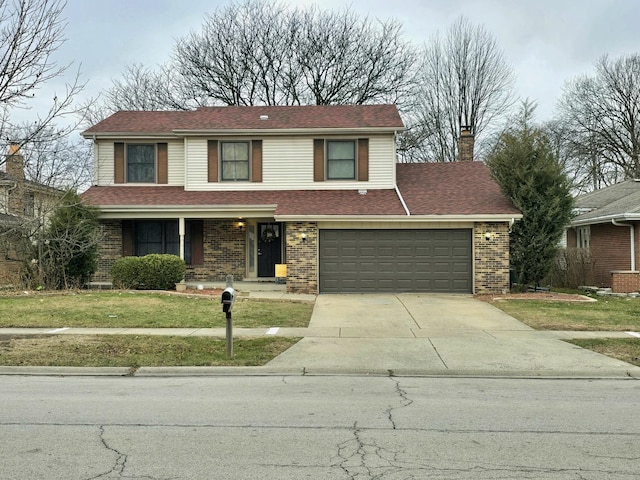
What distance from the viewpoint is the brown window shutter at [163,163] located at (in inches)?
851

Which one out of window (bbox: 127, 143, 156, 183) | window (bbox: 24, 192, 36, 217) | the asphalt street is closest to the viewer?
the asphalt street

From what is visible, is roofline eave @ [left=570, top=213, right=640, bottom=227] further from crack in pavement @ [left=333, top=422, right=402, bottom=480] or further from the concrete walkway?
crack in pavement @ [left=333, top=422, right=402, bottom=480]

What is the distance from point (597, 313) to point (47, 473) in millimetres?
13067

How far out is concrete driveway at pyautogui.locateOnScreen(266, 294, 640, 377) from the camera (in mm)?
8359

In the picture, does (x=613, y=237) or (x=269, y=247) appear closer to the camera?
(x=269, y=247)

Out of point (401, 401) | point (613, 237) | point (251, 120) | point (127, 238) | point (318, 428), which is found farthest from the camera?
point (251, 120)

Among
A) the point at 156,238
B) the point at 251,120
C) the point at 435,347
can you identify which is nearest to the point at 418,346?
the point at 435,347

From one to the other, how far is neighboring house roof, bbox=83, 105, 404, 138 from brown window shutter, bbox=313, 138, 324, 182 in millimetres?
620

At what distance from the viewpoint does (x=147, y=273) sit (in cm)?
1792

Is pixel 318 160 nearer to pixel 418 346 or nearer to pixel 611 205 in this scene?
pixel 418 346

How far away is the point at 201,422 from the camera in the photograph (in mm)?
5750

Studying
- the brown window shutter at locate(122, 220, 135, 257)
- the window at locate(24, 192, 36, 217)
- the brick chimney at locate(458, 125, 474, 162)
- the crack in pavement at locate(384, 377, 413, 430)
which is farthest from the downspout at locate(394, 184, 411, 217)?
the window at locate(24, 192, 36, 217)

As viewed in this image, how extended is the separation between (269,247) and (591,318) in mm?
11424

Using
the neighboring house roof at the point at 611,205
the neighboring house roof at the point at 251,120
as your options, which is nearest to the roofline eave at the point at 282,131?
the neighboring house roof at the point at 251,120
